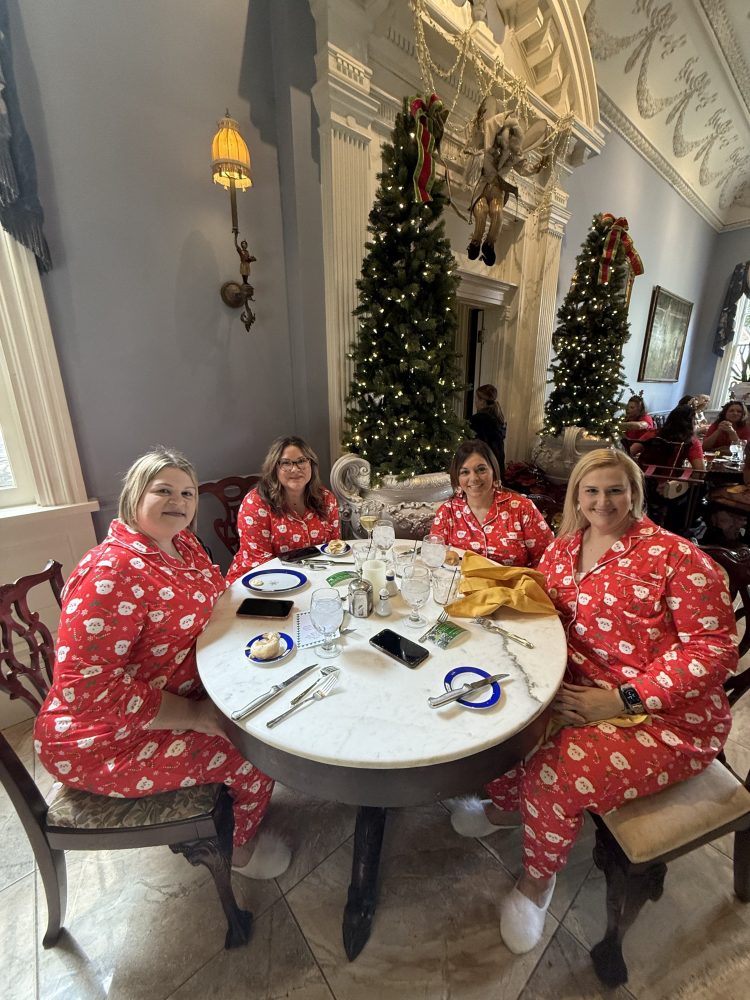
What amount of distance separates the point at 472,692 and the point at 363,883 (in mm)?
763

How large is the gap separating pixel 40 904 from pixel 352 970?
40.0 inches

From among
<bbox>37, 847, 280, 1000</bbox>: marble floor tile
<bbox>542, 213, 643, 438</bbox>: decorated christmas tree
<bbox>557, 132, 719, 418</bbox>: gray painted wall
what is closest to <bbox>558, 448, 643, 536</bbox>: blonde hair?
<bbox>37, 847, 280, 1000</bbox>: marble floor tile

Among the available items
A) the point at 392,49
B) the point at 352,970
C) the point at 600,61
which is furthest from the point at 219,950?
the point at 600,61

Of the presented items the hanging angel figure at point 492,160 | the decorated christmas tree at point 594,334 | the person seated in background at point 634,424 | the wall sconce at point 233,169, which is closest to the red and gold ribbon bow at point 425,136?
the hanging angel figure at point 492,160

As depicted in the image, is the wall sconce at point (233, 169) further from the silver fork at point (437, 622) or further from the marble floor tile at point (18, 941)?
the marble floor tile at point (18, 941)

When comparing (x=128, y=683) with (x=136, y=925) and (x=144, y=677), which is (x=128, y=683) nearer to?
(x=144, y=677)

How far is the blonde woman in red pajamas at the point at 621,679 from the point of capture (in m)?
1.01

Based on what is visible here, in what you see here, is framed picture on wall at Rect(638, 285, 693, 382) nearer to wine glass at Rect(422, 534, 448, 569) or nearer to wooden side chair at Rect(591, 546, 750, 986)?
wine glass at Rect(422, 534, 448, 569)

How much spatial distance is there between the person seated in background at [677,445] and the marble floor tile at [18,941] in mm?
4611

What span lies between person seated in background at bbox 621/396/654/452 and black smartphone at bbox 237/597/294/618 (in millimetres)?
4756

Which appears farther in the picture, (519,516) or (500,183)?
(500,183)

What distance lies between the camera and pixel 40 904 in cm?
124

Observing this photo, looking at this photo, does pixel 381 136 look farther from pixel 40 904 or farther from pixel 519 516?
pixel 40 904

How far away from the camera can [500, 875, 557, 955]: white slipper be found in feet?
3.62
